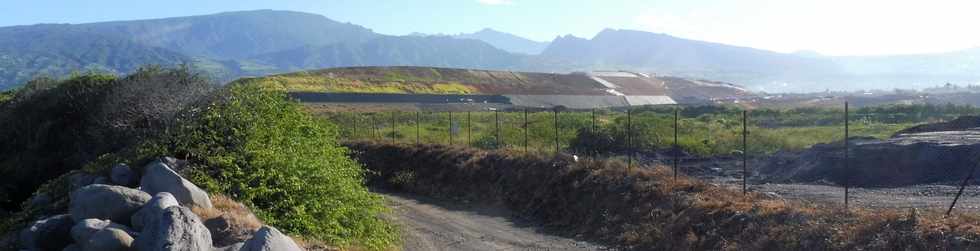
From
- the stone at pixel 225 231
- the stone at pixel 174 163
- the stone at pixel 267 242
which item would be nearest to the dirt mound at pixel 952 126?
the stone at pixel 174 163

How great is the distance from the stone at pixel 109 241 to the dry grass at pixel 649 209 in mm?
9103

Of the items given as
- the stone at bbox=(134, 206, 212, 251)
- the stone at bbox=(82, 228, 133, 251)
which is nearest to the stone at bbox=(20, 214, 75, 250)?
the stone at bbox=(82, 228, 133, 251)

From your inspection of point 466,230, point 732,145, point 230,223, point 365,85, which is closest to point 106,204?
point 230,223

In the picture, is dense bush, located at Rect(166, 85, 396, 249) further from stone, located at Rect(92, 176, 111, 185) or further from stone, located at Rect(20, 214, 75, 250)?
stone, located at Rect(20, 214, 75, 250)

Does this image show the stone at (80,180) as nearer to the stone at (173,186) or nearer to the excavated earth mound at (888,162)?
the stone at (173,186)

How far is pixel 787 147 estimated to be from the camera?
2750 cm

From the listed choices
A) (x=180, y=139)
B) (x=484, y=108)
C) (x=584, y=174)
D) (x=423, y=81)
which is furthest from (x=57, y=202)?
(x=423, y=81)

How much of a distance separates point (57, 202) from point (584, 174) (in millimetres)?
12021

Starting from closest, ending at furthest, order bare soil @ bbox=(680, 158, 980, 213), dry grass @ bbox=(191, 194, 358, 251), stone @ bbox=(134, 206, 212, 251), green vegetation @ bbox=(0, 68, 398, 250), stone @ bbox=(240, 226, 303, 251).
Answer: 1. stone @ bbox=(240, 226, 303, 251)
2. stone @ bbox=(134, 206, 212, 251)
3. dry grass @ bbox=(191, 194, 358, 251)
4. green vegetation @ bbox=(0, 68, 398, 250)
5. bare soil @ bbox=(680, 158, 980, 213)

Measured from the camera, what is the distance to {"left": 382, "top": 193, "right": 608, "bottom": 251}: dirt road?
52.6 ft

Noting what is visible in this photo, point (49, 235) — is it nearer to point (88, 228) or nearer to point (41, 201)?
point (88, 228)

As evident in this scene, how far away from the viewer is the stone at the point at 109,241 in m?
8.52

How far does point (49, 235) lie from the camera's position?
32.1 feet

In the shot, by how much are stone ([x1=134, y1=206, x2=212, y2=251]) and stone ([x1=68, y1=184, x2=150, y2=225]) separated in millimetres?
1409
